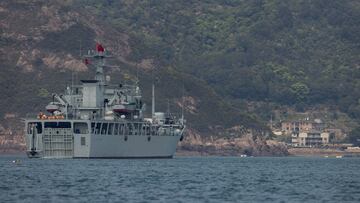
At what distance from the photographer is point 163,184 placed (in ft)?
413

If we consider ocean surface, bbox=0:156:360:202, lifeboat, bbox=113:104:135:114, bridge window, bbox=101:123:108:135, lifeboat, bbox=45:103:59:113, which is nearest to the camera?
ocean surface, bbox=0:156:360:202

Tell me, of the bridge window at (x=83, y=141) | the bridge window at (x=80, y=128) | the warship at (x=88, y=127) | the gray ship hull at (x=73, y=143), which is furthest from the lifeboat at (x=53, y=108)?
the bridge window at (x=83, y=141)

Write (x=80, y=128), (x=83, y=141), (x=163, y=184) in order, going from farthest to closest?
1. (x=80, y=128)
2. (x=83, y=141)
3. (x=163, y=184)

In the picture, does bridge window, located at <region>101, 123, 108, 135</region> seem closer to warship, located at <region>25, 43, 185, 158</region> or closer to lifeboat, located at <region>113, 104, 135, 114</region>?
warship, located at <region>25, 43, 185, 158</region>

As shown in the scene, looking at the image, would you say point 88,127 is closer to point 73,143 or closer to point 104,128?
point 73,143

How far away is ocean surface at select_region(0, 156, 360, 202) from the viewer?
108688 millimetres

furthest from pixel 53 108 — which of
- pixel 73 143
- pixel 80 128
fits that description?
pixel 73 143

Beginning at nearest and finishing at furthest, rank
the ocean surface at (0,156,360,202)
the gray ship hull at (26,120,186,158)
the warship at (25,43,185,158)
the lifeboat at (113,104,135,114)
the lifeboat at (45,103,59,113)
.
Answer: the ocean surface at (0,156,360,202)
the gray ship hull at (26,120,186,158)
the warship at (25,43,185,158)
the lifeboat at (45,103,59,113)
the lifeboat at (113,104,135,114)

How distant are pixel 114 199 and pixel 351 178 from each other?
45642 mm

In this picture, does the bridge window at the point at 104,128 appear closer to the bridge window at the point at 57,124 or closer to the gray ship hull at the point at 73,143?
the gray ship hull at the point at 73,143

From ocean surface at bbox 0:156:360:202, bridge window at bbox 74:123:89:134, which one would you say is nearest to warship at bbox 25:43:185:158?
bridge window at bbox 74:123:89:134

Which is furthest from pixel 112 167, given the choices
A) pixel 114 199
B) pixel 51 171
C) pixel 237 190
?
pixel 114 199

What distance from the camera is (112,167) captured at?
159375 millimetres

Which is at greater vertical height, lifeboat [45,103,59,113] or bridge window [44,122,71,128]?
lifeboat [45,103,59,113]
